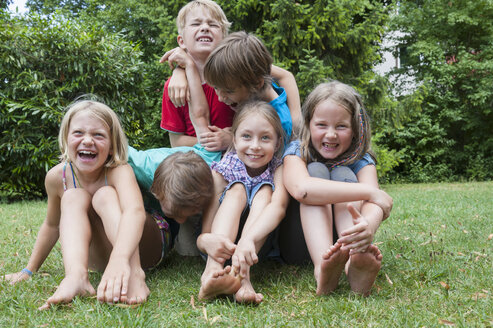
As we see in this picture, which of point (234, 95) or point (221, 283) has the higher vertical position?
point (234, 95)

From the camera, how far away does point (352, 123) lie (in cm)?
242

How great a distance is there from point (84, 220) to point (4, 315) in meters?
0.56

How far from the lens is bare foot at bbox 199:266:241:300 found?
190 centimetres

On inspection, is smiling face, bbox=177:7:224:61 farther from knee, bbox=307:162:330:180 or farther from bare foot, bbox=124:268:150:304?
bare foot, bbox=124:268:150:304

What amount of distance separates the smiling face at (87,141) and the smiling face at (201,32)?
96 centimetres

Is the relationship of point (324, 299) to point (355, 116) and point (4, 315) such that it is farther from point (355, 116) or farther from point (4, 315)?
point (4, 315)

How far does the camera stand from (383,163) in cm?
938

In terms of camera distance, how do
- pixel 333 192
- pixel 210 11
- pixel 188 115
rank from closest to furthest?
1. pixel 333 192
2. pixel 210 11
3. pixel 188 115

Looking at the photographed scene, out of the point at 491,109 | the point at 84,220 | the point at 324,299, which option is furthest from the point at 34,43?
the point at 491,109

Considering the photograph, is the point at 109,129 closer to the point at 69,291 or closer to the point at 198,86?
the point at 198,86

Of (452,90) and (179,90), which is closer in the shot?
(179,90)

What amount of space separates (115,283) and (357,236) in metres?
1.11

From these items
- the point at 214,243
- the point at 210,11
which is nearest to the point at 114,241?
the point at 214,243

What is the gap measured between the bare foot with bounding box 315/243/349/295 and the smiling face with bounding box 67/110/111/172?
134 centimetres
